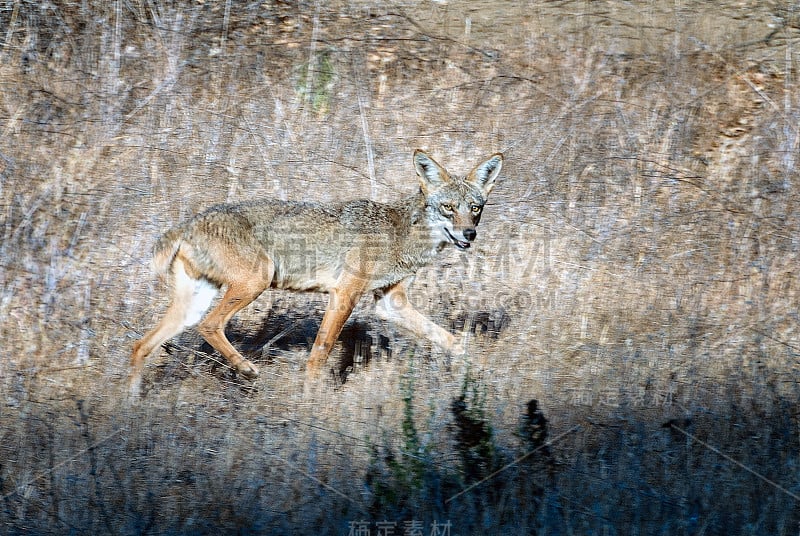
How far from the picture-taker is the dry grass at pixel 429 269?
5.38m

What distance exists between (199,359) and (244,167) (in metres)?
2.63

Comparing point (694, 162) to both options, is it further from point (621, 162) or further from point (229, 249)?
point (229, 249)

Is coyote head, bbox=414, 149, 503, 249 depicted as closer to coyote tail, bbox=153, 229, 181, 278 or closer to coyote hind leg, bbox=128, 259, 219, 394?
coyote hind leg, bbox=128, 259, 219, 394

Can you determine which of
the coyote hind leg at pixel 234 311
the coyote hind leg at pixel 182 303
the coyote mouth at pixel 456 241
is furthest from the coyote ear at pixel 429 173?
the coyote hind leg at pixel 182 303

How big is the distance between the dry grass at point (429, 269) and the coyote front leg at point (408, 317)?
0.68ft

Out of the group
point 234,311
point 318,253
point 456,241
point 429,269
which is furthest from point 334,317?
point 429,269

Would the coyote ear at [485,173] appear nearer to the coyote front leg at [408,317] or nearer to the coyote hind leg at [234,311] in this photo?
the coyote front leg at [408,317]

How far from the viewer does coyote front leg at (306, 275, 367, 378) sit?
21.2 ft

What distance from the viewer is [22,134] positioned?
8.66m

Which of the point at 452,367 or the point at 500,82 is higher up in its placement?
the point at 500,82

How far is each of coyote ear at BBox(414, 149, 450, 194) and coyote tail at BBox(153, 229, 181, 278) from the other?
1947 mm

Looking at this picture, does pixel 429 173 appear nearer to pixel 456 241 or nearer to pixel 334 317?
pixel 456 241

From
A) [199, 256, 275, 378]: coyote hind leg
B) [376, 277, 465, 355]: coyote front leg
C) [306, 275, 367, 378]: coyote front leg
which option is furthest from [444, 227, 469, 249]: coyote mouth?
[199, 256, 275, 378]: coyote hind leg

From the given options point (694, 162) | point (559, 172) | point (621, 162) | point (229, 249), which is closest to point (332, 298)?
point (229, 249)
